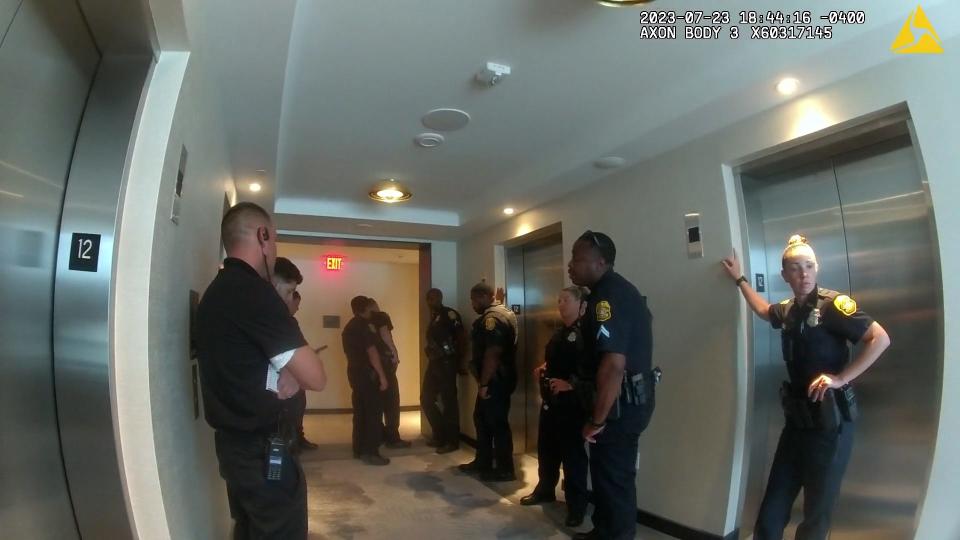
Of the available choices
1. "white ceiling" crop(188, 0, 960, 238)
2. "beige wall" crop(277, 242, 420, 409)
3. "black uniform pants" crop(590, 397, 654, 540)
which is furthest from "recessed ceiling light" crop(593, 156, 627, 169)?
"beige wall" crop(277, 242, 420, 409)

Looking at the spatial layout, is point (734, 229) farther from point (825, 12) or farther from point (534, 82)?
point (534, 82)

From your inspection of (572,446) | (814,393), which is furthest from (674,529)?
(814,393)

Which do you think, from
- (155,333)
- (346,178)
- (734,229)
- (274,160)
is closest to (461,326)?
(346,178)

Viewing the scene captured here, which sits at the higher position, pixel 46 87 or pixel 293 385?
pixel 46 87

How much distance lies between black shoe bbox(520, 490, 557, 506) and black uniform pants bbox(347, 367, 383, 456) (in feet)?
6.09

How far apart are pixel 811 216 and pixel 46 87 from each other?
10.00 feet

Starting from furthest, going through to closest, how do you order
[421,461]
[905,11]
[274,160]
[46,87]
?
[421,461] → [274,160] → [905,11] → [46,87]

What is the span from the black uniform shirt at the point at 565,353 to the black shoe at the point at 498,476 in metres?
1.21

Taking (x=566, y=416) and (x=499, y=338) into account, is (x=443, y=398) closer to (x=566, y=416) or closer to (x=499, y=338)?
(x=499, y=338)

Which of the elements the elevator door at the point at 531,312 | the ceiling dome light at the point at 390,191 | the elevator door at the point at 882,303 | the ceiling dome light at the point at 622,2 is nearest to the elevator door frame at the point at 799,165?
the elevator door at the point at 882,303

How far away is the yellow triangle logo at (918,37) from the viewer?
6.04 feet

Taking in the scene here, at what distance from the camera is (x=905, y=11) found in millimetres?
1836

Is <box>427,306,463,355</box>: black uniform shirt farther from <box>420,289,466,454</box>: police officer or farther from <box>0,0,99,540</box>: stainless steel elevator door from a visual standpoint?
<box>0,0,99,540</box>: stainless steel elevator door

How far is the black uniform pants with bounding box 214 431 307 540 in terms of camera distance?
1.52 metres
